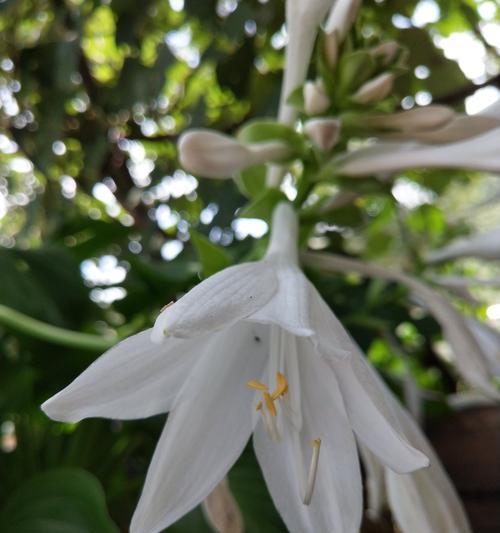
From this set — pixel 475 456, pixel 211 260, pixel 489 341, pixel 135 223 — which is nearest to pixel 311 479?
pixel 211 260

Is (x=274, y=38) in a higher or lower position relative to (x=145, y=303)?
higher

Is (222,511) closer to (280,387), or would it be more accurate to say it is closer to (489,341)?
(280,387)

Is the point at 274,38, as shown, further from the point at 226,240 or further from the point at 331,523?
the point at 331,523

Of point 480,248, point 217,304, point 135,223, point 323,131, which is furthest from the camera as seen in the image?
point 135,223

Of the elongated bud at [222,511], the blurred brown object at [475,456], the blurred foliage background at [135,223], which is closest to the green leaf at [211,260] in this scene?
the blurred foliage background at [135,223]

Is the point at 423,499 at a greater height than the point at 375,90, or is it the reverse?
the point at 375,90

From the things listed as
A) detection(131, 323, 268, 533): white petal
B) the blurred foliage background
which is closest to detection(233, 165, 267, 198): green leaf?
the blurred foliage background

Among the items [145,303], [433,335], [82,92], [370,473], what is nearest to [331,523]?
[370,473]
